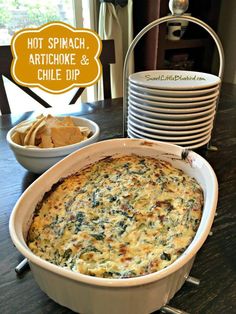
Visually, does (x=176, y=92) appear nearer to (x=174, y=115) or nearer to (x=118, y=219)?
(x=174, y=115)

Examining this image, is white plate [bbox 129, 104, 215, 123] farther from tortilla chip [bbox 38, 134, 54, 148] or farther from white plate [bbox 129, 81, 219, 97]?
tortilla chip [bbox 38, 134, 54, 148]

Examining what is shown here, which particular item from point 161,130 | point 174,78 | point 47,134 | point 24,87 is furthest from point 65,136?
point 24,87

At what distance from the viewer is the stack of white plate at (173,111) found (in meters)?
0.76

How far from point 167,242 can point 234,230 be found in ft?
0.67

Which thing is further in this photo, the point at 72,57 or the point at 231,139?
the point at 72,57

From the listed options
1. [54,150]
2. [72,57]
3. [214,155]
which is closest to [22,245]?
[54,150]

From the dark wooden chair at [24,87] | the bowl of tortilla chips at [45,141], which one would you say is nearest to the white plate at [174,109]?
the bowl of tortilla chips at [45,141]

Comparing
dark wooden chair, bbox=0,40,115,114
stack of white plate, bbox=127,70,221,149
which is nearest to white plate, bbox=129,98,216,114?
stack of white plate, bbox=127,70,221,149

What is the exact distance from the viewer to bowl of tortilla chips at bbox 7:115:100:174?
26.9 inches

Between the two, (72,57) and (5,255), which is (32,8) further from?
(5,255)

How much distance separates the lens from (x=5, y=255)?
52 cm

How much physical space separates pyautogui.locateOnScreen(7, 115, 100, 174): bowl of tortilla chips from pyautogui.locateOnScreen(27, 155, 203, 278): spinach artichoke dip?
0.31 ft

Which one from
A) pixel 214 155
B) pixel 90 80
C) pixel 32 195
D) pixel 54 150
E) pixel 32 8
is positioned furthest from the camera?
pixel 32 8

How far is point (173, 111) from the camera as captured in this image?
77 centimetres
